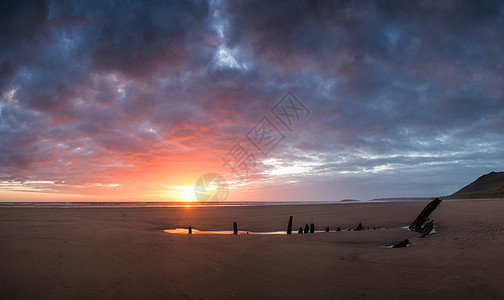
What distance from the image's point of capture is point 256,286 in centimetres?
626

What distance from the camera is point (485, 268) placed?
282 inches

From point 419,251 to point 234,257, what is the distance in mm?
6691

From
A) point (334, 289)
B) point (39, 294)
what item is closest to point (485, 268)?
point (334, 289)

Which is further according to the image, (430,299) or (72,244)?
(72,244)

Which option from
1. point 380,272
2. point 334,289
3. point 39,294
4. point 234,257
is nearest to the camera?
point 39,294

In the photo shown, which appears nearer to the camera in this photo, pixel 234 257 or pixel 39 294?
pixel 39 294

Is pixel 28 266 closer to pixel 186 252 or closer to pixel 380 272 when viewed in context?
pixel 186 252

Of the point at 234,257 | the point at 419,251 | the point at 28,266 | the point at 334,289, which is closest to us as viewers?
the point at 334,289

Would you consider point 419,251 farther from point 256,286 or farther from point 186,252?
point 186,252

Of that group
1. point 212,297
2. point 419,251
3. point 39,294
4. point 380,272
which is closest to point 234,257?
point 212,297

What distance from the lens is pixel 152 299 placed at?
17.8 ft

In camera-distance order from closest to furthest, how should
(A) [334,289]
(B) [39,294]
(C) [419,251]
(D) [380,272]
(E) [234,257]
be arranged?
(B) [39,294]
(A) [334,289]
(D) [380,272]
(E) [234,257]
(C) [419,251]

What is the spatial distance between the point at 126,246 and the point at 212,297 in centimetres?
505

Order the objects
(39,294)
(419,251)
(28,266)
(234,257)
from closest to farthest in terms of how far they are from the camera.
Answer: (39,294), (28,266), (234,257), (419,251)
